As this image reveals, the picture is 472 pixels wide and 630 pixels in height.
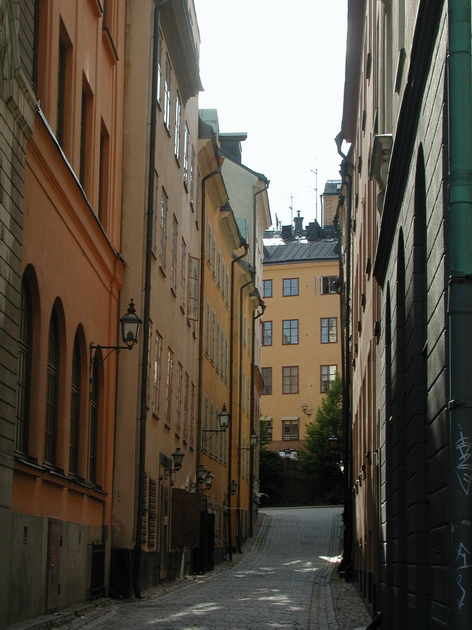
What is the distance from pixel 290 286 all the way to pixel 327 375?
7.29 metres

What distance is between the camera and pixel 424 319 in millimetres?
9594

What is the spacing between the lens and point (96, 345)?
1817 cm

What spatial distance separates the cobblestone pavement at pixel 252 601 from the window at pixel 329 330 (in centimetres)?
3869

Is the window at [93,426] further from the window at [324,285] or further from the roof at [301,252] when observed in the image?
the roof at [301,252]

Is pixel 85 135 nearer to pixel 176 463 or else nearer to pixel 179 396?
pixel 176 463

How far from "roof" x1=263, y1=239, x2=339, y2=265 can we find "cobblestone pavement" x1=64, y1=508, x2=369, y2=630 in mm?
41909

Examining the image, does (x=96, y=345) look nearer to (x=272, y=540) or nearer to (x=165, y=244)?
(x=165, y=244)

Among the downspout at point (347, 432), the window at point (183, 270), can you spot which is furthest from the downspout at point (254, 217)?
the window at point (183, 270)

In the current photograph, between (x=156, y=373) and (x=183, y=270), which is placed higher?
(x=183, y=270)

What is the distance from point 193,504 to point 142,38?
1117cm

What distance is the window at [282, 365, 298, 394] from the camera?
258 ft

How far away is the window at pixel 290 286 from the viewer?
80.2 metres

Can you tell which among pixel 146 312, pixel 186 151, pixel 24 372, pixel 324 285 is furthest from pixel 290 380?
pixel 24 372

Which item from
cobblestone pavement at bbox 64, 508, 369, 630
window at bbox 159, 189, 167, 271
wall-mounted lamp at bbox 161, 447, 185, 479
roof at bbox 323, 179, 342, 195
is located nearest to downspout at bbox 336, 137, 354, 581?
cobblestone pavement at bbox 64, 508, 369, 630
